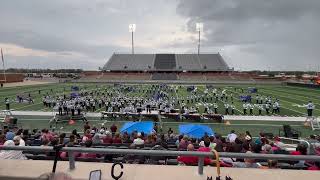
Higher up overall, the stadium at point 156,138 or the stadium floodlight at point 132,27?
the stadium floodlight at point 132,27

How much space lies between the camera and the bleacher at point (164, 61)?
9811 centimetres

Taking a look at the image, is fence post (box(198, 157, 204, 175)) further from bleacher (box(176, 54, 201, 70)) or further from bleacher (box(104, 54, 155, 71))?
bleacher (box(104, 54, 155, 71))

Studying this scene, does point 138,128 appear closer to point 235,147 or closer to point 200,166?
point 235,147

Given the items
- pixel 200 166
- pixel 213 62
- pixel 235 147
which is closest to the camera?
pixel 200 166

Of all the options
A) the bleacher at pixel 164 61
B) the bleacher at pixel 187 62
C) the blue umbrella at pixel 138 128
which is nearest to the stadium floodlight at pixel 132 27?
the bleacher at pixel 164 61

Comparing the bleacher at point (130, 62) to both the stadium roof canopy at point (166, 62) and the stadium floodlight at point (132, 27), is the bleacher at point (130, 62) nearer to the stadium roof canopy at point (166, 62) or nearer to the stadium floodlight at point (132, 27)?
the stadium roof canopy at point (166, 62)

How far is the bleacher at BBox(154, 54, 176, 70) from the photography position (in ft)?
322

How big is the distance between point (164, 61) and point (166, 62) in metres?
1.27

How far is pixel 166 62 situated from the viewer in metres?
103

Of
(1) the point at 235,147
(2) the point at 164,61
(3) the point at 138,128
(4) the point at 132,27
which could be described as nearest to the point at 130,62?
(2) the point at 164,61

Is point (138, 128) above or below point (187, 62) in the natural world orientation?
below

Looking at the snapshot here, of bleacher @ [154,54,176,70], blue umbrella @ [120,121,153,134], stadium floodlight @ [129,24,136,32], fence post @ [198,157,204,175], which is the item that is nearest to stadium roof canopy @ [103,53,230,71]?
bleacher @ [154,54,176,70]

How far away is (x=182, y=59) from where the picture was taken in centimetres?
10594

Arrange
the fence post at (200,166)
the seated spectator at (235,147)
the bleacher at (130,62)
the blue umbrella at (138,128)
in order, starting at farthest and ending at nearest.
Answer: the bleacher at (130,62) → the blue umbrella at (138,128) → the seated spectator at (235,147) → the fence post at (200,166)
